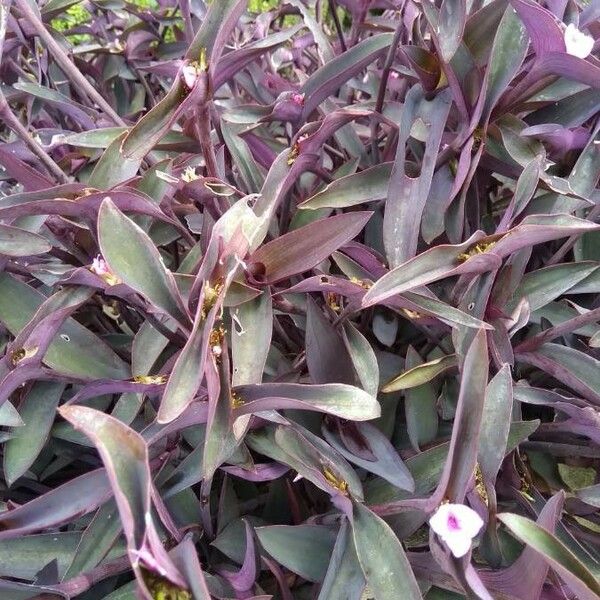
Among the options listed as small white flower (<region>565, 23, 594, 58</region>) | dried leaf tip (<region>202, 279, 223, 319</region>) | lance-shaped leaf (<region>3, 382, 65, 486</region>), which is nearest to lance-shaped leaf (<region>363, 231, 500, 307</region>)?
dried leaf tip (<region>202, 279, 223, 319</region>)

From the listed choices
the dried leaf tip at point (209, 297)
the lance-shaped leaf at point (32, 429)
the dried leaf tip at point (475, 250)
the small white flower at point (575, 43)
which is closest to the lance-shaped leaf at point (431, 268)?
the dried leaf tip at point (475, 250)

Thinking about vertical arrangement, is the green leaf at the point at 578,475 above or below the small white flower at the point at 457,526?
below

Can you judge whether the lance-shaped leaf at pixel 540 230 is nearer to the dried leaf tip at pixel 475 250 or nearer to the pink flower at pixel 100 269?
the dried leaf tip at pixel 475 250

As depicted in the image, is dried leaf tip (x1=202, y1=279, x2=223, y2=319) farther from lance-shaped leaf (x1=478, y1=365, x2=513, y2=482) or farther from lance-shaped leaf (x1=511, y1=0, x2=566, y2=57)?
lance-shaped leaf (x1=511, y1=0, x2=566, y2=57)

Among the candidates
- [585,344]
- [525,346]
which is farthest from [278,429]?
[585,344]

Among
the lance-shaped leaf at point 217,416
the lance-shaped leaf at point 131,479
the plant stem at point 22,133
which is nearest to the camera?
the lance-shaped leaf at point 131,479

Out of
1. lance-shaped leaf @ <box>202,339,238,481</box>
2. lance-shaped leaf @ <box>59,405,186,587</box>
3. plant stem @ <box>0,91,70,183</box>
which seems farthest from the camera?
plant stem @ <box>0,91,70,183</box>

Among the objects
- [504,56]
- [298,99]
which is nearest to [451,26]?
[504,56]

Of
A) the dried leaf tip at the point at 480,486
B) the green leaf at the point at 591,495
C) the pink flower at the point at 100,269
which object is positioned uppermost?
the pink flower at the point at 100,269
